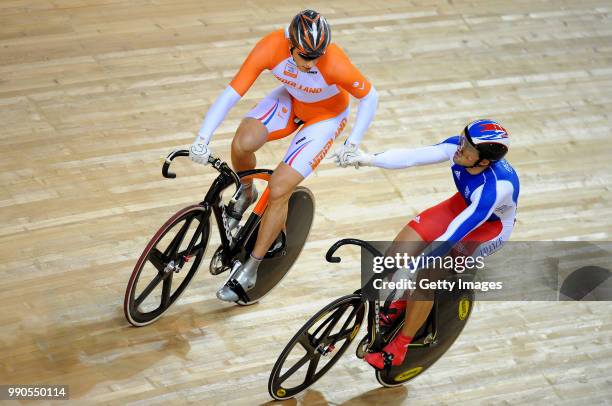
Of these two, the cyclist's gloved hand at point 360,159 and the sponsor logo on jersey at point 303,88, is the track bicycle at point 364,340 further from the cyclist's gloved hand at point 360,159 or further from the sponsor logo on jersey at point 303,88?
the sponsor logo on jersey at point 303,88

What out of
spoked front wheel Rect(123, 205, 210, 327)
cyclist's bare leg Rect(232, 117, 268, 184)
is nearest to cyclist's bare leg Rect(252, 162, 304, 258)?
cyclist's bare leg Rect(232, 117, 268, 184)

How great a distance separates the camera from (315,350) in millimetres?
4012

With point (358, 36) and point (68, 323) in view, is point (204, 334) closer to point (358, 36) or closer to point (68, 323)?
point (68, 323)

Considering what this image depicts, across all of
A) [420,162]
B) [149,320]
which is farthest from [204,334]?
[420,162]

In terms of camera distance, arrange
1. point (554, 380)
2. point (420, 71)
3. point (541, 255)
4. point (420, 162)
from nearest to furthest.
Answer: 1. point (420, 162)
2. point (554, 380)
3. point (541, 255)
4. point (420, 71)

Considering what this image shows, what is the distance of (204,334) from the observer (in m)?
4.41

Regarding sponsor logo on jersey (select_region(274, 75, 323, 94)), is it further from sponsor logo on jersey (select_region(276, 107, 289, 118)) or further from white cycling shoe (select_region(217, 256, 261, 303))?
white cycling shoe (select_region(217, 256, 261, 303))

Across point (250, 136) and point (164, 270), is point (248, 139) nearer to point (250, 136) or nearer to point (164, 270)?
point (250, 136)

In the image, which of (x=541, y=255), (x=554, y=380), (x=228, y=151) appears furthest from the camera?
(x=228, y=151)

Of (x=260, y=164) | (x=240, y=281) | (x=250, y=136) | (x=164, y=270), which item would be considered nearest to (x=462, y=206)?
(x=250, y=136)

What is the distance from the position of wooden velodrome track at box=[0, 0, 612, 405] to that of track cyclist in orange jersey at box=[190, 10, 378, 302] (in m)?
0.48

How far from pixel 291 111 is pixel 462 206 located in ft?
2.92

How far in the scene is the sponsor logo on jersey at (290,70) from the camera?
4.05 meters

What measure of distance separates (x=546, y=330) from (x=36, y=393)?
7.64 ft
